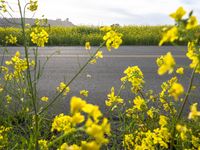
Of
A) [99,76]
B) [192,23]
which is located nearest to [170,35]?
[192,23]

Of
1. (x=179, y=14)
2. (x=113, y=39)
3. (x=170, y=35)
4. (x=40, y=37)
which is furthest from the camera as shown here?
(x=40, y=37)

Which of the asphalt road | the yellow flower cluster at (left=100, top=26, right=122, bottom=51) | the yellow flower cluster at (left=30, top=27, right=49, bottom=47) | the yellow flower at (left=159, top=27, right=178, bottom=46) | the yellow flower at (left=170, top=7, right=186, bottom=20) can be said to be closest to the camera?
the yellow flower at (left=159, top=27, right=178, bottom=46)

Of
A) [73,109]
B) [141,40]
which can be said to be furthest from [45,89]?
[141,40]

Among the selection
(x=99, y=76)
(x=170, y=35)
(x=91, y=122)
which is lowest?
(x=99, y=76)

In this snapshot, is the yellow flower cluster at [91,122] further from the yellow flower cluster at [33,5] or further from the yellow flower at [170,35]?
the yellow flower cluster at [33,5]

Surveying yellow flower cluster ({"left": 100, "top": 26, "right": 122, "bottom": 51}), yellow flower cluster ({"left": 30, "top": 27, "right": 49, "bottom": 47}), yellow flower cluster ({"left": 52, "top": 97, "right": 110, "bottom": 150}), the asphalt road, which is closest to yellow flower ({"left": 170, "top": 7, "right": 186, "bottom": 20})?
yellow flower cluster ({"left": 52, "top": 97, "right": 110, "bottom": 150})

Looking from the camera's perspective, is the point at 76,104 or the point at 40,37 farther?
the point at 40,37

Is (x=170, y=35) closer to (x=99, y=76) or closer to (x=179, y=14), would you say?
(x=179, y=14)

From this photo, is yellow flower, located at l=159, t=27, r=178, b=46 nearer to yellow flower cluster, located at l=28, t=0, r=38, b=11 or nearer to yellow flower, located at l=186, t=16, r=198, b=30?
yellow flower, located at l=186, t=16, r=198, b=30

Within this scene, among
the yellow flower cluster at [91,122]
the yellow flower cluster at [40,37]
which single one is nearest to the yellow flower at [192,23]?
the yellow flower cluster at [91,122]

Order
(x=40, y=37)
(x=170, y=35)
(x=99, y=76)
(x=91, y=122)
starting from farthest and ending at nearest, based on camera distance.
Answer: (x=99, y=76) → (x=40, y=37) → (x=170, y=35) → (x=91, y=122)

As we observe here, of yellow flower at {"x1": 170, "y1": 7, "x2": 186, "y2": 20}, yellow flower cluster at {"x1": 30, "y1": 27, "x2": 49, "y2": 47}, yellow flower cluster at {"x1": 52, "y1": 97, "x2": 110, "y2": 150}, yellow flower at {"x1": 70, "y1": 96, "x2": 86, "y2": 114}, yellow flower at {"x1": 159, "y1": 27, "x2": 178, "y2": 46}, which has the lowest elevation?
yellow flower cluster at {"x1": 52, "y1": 97, "x2": 110, "y2": 150}

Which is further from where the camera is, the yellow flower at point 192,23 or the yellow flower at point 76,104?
the yellow flower at point 192,23

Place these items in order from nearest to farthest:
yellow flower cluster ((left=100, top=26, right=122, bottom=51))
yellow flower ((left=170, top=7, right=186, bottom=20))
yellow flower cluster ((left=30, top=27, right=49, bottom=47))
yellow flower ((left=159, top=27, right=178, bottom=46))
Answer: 1. yellow flower ((left=159, top=27, right=178, bottom=46))
2. yellow flower ((left=170, top=7, right=186, bottom=20))
3. yellow flower cluster ((left=100, top=26, right=122, bottom=51))
4. yellow flower cluster ((left=30, top=27, right=49, bottom=47))
